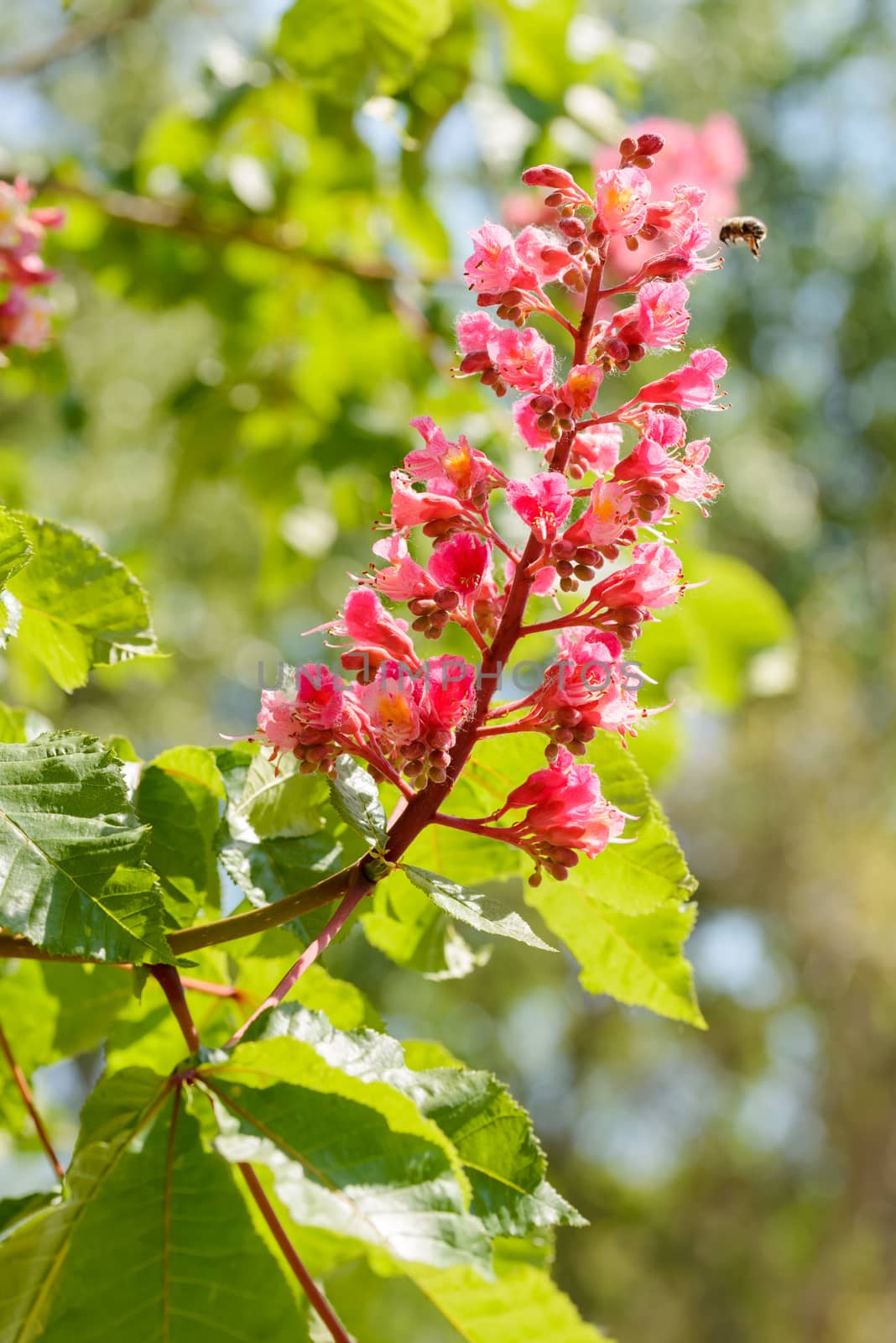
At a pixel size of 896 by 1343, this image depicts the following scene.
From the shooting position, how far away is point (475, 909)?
40.8 inches

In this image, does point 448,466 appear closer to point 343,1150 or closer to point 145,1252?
point 343,1150

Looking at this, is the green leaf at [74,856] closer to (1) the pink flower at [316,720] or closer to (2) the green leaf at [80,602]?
(1) the pink flower at [316,720]

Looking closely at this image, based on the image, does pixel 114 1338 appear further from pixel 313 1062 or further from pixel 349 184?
pixel 349 184

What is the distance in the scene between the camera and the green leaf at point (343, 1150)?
3.09 feet

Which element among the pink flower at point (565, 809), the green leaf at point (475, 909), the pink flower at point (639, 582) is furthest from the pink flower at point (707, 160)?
the green leaf at point (475, 909)

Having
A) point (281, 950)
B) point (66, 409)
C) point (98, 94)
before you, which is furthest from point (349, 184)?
point (98, 94)

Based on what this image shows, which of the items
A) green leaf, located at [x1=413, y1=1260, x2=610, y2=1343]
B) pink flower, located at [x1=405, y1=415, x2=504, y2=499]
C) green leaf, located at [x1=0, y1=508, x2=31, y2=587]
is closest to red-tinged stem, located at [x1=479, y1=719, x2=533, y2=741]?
pink flower, located at [x1=405, y1=415, x2=504, y2=499]

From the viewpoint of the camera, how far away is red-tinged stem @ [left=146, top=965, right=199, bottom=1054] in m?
1.17

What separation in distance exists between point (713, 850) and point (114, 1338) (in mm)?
14698

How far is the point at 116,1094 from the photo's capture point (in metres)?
1.12

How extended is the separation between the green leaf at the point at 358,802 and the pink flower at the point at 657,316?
47cm

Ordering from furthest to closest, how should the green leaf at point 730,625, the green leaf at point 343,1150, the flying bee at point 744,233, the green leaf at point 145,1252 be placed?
the green leaf at point 730,625
the flying bee at point 744,233
the green leaf at point 145,1252
the green leaf at point 343,1150

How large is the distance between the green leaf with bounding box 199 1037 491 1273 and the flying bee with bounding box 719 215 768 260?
1.29 meters

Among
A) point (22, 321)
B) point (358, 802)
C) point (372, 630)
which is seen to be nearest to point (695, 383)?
point (372, 630)
